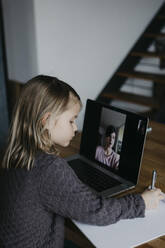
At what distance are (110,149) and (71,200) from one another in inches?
14.9

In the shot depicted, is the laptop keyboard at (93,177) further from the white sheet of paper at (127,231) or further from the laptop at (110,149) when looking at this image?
the white sheet of paper at (127,231)

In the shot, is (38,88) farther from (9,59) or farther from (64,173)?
(9,59)

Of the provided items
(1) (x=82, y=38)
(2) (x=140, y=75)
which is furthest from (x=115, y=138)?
(2) (x=140, y=75)

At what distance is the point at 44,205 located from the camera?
896mm

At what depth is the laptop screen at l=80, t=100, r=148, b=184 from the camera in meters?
1.09

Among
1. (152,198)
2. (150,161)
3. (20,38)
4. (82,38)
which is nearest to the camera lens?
(152,198)

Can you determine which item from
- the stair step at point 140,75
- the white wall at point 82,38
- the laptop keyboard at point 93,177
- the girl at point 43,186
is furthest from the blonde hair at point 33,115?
the stair step at point 140,75

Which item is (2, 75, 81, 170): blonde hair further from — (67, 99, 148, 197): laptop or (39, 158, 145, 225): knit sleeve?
(67, 99, 148, 197): laptop

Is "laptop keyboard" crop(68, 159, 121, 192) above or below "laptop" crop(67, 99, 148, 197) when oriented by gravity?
below

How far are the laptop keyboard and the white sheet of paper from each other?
0.66 feet

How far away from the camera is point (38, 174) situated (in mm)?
855

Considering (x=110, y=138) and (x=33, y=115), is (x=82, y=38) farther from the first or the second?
(x=33, y=115)

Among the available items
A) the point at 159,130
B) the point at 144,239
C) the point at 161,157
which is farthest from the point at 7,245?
the point at 159,130

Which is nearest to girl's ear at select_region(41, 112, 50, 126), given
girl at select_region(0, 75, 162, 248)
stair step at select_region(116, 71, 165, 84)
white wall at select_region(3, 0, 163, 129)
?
girl at select_region(0, 75, 162, 248)
